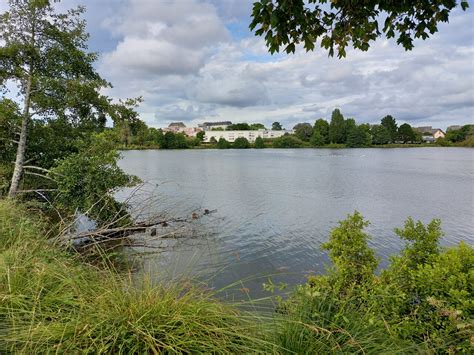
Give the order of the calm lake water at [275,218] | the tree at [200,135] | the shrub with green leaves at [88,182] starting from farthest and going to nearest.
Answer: the tree at [200,135], the shrub with green leaves at [88,182], the calm lake water at [275,218]

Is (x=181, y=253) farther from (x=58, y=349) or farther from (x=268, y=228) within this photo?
(x=58, y=349)

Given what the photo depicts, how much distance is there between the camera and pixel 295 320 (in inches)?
97.1

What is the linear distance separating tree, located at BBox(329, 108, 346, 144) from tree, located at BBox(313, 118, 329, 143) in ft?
9.68

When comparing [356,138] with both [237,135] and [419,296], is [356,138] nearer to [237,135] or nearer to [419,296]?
[237,135]

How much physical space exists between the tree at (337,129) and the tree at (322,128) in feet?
9.68

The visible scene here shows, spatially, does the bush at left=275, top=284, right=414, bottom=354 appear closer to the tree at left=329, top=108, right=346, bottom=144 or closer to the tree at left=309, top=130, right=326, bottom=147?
the tree at left=309, top=130, right=326, bottom=147

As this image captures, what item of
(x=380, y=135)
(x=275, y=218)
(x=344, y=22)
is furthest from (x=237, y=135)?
(x=344, y=22)

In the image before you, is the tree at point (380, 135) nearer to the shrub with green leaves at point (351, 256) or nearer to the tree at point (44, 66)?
the tree at point (44, 66)

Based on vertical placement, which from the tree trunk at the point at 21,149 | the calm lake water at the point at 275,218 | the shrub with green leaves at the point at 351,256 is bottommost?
the calm lake water at the point at 275,218

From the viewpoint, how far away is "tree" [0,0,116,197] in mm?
9664

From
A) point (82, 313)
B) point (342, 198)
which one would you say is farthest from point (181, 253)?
point (342, 198)

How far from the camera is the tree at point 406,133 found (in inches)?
4803

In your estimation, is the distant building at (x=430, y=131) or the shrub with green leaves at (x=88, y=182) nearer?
the shrub with green leaves at (x=88, y=182)

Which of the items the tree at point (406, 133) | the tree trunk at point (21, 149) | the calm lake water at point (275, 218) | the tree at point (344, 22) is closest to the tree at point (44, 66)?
the tree trunk at point (21, 149)
